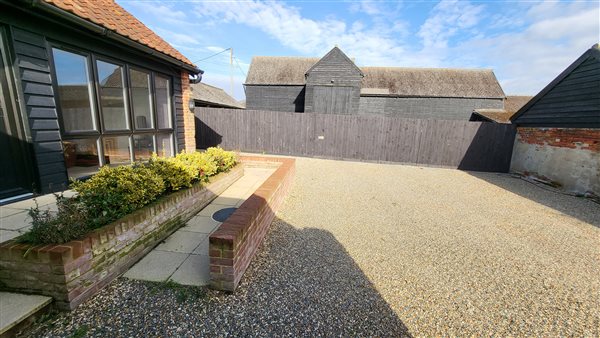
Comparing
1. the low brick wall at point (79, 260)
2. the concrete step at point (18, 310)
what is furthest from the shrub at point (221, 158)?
the concrete step at point (18, 310)

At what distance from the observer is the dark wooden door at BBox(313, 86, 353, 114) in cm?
1641

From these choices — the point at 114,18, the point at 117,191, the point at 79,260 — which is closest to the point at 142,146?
the point at 114,18

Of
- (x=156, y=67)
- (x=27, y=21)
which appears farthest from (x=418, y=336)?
(x=156, y=67)

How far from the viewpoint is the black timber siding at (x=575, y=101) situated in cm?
645

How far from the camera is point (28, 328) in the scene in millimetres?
1822

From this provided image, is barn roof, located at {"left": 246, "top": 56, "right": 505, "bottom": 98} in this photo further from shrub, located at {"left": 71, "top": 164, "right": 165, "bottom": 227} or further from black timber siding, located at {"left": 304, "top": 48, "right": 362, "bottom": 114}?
shrub, located at {"left": 71, "top": 164, "right": 165, "bottom": 227}

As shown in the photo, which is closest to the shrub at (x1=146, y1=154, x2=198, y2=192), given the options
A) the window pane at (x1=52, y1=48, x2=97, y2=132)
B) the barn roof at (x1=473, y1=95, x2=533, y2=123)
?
the window pane at (x1=52, y1=48, x2=97, y2=132)

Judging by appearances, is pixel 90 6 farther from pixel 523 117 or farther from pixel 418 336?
pixel 523 117

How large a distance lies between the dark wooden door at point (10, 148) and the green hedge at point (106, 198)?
1.29m

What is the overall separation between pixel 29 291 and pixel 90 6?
16.2 feet

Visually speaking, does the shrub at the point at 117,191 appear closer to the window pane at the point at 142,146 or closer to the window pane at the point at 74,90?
the window pane at the point at 74,90

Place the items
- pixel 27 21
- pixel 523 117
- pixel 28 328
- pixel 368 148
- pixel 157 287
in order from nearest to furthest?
pixel 28 328
pixel 157 287
pixel 27 21
pixel 523 117
pixel 368 148

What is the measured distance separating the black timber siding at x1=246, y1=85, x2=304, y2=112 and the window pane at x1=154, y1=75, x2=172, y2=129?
47.6ft

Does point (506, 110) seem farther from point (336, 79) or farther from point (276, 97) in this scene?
point (276, 97)
